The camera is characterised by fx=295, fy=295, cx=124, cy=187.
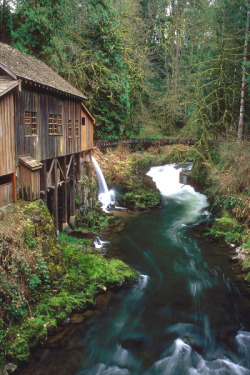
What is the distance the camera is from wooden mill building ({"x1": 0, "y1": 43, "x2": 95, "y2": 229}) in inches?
371

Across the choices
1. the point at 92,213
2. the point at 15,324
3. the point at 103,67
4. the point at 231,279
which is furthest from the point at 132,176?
the point at 15,324

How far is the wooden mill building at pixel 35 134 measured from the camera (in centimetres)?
941

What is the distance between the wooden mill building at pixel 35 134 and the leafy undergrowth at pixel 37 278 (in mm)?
1184

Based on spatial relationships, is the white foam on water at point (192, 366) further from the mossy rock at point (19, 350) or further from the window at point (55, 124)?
the window at point (55, 124)

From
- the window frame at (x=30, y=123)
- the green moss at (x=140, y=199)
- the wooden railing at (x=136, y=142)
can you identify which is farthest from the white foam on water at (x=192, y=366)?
the wooden railing at (x=136, y=142)

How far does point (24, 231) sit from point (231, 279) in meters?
7.81

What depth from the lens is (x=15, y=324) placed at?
725 cm

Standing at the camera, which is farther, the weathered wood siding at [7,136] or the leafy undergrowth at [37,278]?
the weathered wood siding at [7,136]

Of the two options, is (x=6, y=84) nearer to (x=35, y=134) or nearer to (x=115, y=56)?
(x=35, y=134)

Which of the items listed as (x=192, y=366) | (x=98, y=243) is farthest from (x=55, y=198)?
(x=192, y=366)

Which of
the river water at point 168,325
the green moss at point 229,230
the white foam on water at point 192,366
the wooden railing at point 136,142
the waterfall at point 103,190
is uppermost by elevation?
the wooden railing at point 136,142

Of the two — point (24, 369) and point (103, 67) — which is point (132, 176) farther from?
point (24, 369)

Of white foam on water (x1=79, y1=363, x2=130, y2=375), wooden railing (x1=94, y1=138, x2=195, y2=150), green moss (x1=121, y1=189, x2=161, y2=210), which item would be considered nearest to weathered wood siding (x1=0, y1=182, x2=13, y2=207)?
white foam on water (x1=79, y1=363, x2=130, y2=375)

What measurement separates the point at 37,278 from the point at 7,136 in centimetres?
451
